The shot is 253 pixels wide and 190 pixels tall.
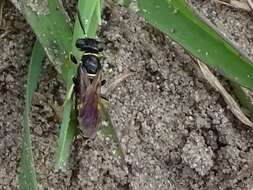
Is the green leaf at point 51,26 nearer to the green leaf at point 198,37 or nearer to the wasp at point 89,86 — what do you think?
the wasp at point 89,86

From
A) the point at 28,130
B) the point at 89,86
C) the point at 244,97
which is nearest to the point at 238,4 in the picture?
the point at 244,97

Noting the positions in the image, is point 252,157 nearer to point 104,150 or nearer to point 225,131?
point 225,131

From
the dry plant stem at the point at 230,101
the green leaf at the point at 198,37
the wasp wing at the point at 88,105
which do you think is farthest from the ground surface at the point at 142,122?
the green leaf at the point at 198,37

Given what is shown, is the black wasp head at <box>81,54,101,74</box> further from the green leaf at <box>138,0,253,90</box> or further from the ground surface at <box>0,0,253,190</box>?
the green leaf at <box>138,0,253,90</box>

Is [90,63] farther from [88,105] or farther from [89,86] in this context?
[88,105]

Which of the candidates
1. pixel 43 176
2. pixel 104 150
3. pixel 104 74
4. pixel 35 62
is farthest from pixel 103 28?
pixel 43 176
